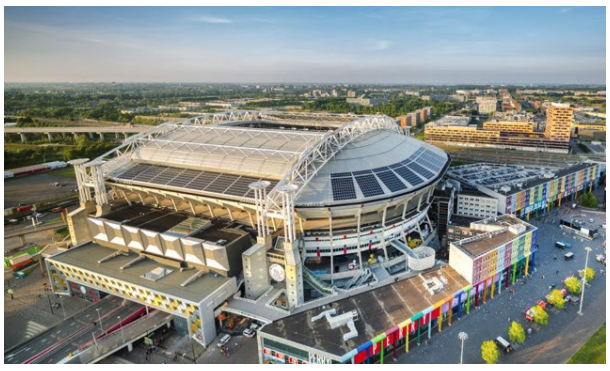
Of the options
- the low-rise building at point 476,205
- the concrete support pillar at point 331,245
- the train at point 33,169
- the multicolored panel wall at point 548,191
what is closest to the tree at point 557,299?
the low-rise building at point 476,205

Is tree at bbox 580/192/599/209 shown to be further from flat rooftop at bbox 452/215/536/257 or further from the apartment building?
the apartment building

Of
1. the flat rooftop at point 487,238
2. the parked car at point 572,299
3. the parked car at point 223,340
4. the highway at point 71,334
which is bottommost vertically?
the parked car at point 572,299

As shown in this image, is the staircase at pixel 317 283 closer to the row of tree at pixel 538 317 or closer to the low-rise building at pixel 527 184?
the row of tree at pixel 538 317

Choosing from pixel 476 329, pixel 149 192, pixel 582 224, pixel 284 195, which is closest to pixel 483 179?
pixel 582 224

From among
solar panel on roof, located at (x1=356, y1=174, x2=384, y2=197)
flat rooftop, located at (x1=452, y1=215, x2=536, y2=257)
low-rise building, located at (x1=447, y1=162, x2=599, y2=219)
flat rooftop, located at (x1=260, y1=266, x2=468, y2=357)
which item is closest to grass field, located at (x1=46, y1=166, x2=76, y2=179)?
solar panel on roof, located at (x1=356, y1=174, x2=384, y2=197)

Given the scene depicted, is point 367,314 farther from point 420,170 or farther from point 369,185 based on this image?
point 420,170

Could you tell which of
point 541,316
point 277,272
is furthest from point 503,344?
point 277,272
